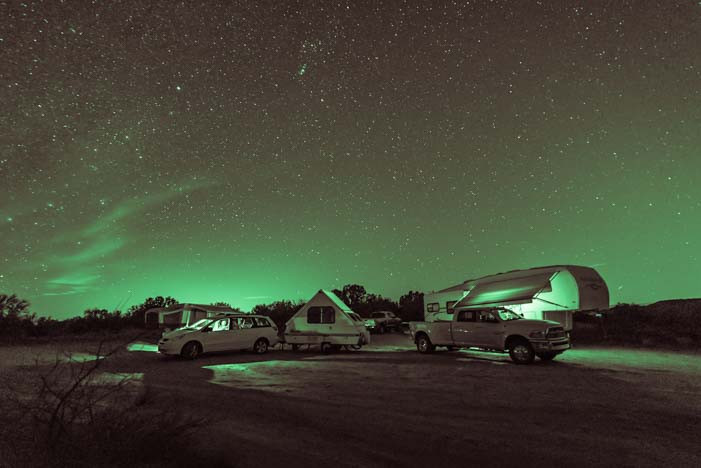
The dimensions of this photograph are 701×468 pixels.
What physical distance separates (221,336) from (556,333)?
454 inches

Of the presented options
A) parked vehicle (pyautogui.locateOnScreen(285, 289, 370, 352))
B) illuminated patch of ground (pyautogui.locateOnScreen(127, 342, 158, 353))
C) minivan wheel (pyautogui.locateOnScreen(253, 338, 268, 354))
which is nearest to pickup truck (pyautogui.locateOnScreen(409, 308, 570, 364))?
parked vehicle (pyautogui.locateOnScreen(285, 289, 370, 352))

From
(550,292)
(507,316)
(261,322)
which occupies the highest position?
(550,292)

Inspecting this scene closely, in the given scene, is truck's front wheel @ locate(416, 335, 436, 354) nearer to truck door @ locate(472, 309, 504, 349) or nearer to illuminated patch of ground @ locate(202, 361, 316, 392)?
truck door @ locate(472, 309, 504, 349)

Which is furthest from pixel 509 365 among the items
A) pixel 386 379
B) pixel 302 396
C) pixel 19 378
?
pixel 19 378

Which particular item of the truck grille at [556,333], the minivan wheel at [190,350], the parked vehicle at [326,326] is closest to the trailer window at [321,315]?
the parked vehicle at [326,326]

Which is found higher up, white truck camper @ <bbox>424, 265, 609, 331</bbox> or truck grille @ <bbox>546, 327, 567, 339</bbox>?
white truck camper @ <bbox>424, 265, 609, 331</bbox>

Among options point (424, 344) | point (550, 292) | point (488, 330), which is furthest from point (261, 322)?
point (550, 292)

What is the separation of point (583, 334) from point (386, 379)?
17.3 meters

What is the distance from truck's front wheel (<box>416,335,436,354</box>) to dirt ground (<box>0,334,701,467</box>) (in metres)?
4.37

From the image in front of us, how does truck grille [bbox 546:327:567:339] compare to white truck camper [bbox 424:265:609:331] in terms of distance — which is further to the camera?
white truck camper [bbox 424:265:609:331]

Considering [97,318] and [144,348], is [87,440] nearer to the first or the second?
[144,348]

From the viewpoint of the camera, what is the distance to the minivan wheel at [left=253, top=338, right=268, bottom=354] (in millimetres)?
16859

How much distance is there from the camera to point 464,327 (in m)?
14.5

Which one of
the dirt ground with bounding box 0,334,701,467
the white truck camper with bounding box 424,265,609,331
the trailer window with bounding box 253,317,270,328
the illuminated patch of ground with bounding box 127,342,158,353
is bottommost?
the dirt ground with bounding box 0,334,701,467
